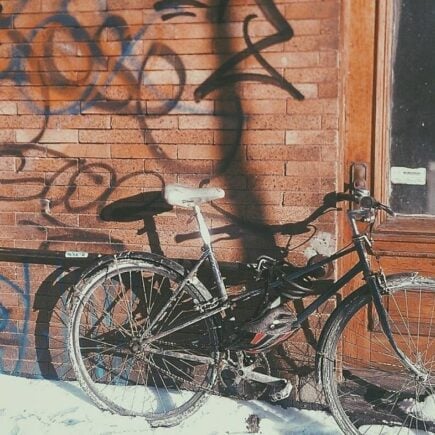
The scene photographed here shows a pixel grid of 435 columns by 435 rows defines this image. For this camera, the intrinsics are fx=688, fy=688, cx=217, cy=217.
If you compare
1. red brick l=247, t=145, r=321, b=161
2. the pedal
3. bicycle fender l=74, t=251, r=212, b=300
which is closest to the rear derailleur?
the pedal

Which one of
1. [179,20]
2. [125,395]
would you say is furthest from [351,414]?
[179,20]

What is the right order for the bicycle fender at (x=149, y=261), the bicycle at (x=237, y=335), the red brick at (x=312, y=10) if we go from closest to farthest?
the bicycle at (x=237, y=335)
the red brick at (x=312, y=10)
the bicycle fender at (x=149, y=261)

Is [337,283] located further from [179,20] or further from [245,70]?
[179,20]

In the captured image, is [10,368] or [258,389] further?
[10,368]

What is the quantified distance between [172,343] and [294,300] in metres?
0.75

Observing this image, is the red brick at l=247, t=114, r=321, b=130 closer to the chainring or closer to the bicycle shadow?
the chainring

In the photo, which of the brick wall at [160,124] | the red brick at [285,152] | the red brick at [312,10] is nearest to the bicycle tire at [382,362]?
the brick wall at [160,124]

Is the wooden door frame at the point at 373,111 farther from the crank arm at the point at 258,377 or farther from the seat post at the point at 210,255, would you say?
the crank arm at the point at 258,377

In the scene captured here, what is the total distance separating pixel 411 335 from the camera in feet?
13.3

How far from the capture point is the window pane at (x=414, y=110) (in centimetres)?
388

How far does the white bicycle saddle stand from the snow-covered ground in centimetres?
125

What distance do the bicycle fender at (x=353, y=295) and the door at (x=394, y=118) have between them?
54 cm

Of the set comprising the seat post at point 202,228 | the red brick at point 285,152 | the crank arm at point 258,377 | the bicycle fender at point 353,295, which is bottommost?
the crank arm at point 258,377

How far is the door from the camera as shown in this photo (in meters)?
3.88
